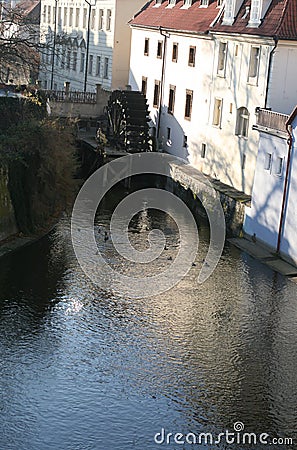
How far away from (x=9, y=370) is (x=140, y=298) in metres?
4.77

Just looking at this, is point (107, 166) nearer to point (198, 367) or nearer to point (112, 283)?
point (112, 283)

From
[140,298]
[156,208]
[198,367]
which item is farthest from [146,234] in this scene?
[198,367]

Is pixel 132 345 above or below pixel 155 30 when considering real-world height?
below

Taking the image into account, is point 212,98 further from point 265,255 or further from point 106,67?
point 106,67

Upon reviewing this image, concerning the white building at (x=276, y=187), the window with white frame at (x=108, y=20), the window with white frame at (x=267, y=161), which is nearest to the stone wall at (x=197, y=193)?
the white building at (x=276, y=187)

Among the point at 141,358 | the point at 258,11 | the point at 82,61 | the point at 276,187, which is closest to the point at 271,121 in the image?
the point at 276,187

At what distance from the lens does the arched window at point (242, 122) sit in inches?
978

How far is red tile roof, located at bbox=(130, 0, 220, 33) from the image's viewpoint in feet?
93.5

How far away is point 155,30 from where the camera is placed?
32.2m

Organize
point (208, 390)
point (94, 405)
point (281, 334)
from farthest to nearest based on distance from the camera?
point (281, 334), point (208, 390), point (94, 405)

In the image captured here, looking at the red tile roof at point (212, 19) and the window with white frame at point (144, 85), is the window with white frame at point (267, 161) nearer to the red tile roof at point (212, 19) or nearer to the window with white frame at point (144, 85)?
the red tile roof at point (212, 19)

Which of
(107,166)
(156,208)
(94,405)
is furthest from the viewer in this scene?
(107,166)

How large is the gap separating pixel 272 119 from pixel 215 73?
6605mm

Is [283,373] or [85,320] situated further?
[85,320]
